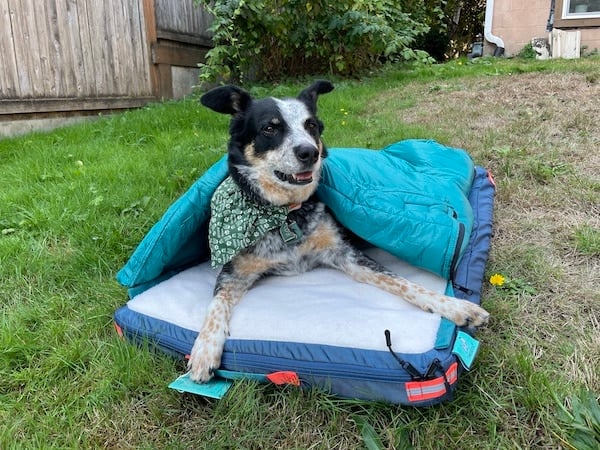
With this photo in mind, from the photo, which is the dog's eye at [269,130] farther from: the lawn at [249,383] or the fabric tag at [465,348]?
the fabric tag at [465,348]

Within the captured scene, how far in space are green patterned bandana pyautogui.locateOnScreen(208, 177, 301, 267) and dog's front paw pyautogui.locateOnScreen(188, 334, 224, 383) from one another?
0.50m

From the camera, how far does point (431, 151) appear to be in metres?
3.20

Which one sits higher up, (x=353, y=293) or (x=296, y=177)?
(x=296, y=177)

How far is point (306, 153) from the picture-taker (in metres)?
2.23

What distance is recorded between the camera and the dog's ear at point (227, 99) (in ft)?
7.98

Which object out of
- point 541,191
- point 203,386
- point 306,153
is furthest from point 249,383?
point 541,191

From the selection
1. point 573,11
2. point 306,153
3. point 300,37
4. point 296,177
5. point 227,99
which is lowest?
point 296,177

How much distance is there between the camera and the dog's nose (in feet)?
7.32

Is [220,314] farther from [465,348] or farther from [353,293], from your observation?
[465,348]

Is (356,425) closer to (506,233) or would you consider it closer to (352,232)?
(352,232)

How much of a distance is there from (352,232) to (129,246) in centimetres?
136

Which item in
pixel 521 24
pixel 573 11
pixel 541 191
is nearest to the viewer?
pixel 541 191

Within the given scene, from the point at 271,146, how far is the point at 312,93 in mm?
567

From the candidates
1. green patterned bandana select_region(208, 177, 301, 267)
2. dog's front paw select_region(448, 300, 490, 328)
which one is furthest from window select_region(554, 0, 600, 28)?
dog's front paw select_region(448, 300, 490, 328)
